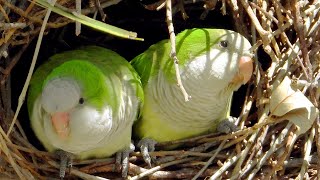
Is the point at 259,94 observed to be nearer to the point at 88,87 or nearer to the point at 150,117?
the point at 150,117

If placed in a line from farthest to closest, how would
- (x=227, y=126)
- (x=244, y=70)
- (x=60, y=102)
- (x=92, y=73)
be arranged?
(x=227, y=126) < (x=244, y=70) < (x=92, y=73) < (x=60, y=102)

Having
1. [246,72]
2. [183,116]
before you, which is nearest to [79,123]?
[183,116]

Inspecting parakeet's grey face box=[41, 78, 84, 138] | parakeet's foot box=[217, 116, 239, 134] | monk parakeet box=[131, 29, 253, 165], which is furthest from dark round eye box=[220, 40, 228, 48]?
parakeet's grey face box=[41, 78, 84, 138]

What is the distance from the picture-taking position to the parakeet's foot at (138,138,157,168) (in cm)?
182

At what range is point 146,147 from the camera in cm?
186

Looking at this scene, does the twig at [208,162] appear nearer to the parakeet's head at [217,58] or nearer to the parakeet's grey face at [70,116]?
the parakeet's head at [217,58]

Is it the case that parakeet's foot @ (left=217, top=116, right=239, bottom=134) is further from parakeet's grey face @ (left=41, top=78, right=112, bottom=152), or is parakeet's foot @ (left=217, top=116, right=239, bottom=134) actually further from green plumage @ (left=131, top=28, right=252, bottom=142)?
parakeet's grey face @ (left=41, top=78, right=112, bottom=152)

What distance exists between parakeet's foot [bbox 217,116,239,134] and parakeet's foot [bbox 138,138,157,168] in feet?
0.71

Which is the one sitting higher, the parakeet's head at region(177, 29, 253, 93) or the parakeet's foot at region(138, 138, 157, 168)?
the parakeet's head at region(177, 29, 253, 93)

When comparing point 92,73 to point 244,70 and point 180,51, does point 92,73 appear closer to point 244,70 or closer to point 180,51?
point 180,51

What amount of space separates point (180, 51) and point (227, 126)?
281mm

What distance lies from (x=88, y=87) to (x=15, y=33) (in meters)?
0.25

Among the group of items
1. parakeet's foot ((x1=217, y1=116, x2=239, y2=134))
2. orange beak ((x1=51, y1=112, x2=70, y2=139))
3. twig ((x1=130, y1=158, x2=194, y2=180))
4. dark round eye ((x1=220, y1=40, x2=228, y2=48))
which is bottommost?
twig ((x1=130, y1=158, x2=194, y2=180))

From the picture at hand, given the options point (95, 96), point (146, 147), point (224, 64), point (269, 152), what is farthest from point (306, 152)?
point (95, 96)
